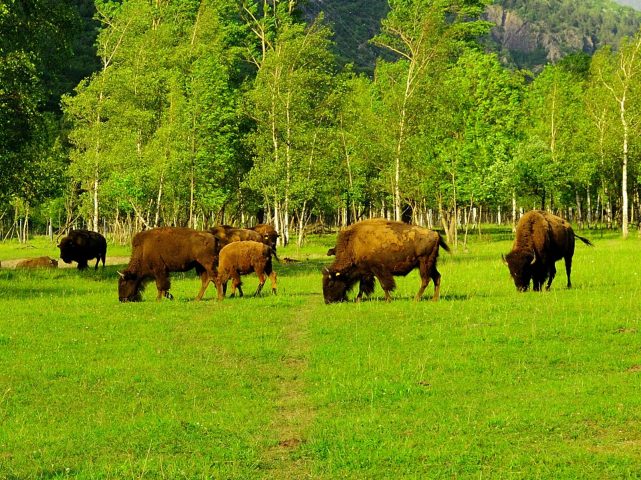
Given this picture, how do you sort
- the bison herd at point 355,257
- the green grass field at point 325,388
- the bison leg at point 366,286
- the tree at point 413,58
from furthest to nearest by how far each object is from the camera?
the tree at point 413,58 → the bison leg at point 366,286 → the bison herd at point 355,257 → the green grass field at point 325,388

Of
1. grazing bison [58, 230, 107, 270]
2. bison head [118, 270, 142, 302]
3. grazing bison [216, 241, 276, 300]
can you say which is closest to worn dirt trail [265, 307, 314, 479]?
grazing bison [216, 241, 276, 300]

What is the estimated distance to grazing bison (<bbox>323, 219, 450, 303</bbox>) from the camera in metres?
24.4

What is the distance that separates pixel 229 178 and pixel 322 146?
9261 millimetres

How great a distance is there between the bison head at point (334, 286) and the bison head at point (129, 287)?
602 cm

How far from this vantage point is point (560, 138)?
73250mm

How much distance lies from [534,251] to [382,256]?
5074mm

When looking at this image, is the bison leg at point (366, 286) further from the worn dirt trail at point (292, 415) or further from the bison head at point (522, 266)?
the worn dirt trail at point (292, 415)

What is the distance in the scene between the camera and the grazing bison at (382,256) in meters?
24.4

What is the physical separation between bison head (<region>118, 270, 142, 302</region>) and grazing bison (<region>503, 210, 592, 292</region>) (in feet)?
38.2

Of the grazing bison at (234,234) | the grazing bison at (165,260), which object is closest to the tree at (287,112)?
the grazing bison at (234,234)

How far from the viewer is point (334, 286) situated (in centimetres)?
2488

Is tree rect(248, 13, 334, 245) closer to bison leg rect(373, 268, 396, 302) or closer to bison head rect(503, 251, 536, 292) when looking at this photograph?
bison head rect(503, 251, 536, 292)

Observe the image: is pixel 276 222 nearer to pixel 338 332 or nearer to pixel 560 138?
pixel 560 138

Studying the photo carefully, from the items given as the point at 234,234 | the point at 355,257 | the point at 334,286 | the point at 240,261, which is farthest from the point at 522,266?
the point at 234,234
